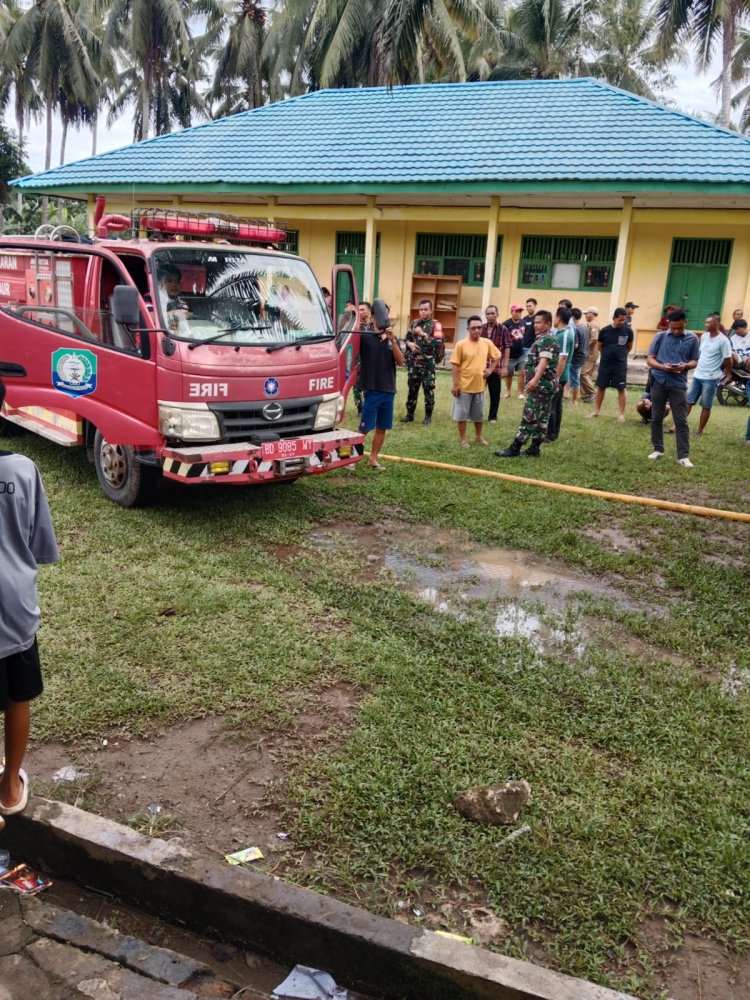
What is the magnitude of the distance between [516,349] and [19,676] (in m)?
12.2

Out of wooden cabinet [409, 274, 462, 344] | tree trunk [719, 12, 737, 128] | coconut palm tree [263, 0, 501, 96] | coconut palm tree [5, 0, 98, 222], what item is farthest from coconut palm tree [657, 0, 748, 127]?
coconut palm tree [5, 0, 98, 222]

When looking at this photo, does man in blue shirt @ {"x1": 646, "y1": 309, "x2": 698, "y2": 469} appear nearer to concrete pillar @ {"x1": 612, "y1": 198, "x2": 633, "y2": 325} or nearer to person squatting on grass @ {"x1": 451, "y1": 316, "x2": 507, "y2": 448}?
person squatting on grass @ {"x1": 451, "y1": 316, "x2": 507, "y2": 448}

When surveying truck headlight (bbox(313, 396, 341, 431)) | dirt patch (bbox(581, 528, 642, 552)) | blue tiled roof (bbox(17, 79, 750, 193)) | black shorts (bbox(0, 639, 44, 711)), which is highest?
blue tiled roof (bbox(17, 79, 750, 193))

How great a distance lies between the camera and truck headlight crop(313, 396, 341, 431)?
7185 mm

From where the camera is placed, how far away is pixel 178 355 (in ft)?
20.3

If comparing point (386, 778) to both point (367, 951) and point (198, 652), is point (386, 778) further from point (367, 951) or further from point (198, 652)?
point (198, 652)

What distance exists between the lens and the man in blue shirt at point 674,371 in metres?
8.94

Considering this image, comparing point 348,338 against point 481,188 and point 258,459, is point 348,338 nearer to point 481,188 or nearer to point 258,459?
point 258,459

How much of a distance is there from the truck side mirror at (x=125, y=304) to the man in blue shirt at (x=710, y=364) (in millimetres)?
7574

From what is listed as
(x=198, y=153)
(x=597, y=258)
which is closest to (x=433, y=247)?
(x=597, y=258)

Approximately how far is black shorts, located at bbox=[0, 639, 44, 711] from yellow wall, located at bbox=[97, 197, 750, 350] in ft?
58.1

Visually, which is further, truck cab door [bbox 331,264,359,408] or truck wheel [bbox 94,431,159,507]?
truck cab door [bbox 331,264,359,408]

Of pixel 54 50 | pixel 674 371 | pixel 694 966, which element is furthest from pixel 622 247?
pixel 54 50

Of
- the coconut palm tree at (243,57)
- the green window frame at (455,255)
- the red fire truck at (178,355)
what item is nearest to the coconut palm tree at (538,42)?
the coconut palm tree at (243,57)
